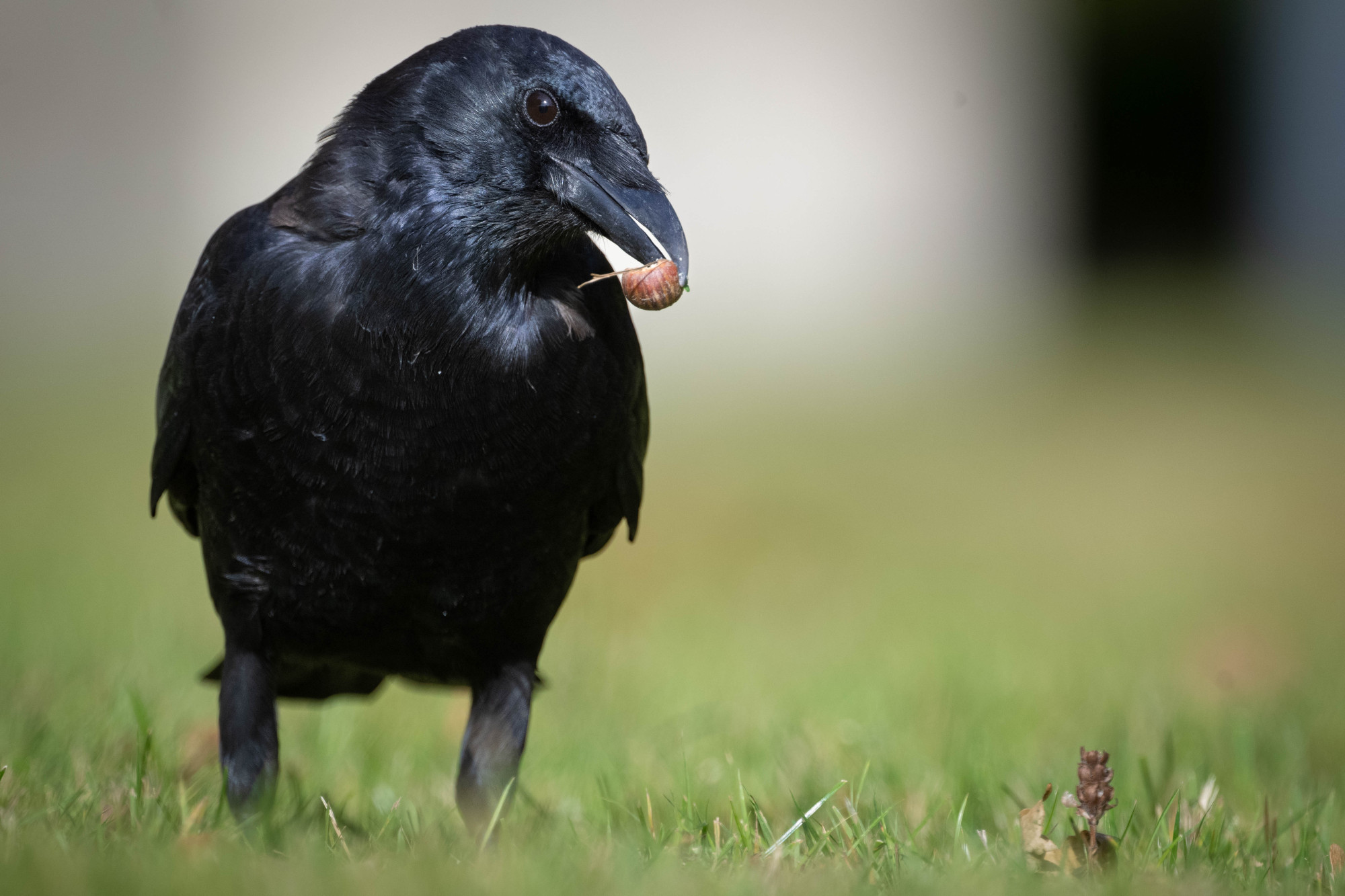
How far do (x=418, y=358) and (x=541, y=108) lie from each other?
21.1 inches

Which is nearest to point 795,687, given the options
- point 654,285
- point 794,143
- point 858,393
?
point 654,285

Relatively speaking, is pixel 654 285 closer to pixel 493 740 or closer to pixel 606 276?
pixel 606 276

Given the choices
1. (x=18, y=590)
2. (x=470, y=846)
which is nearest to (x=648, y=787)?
(x=470, y=846)

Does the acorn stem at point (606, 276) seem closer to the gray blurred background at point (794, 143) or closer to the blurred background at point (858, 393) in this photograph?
the blurred background at point (858, 393)

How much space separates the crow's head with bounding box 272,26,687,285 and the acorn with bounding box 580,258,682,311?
0.02 meters

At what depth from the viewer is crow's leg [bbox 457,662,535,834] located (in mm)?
2840

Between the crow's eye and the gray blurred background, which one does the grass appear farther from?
the gray blurred background

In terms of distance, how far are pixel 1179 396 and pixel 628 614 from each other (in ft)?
24.6

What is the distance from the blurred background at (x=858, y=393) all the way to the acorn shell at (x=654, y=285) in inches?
44.3

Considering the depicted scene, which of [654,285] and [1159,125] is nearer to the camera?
[654,285]

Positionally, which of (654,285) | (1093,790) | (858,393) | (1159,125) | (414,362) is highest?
(1159,125)

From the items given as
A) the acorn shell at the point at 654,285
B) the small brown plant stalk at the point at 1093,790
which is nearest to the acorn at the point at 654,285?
the acorn shell at the point at 654,285

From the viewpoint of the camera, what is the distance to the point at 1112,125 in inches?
A: 556

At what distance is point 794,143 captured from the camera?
38.3 ft
